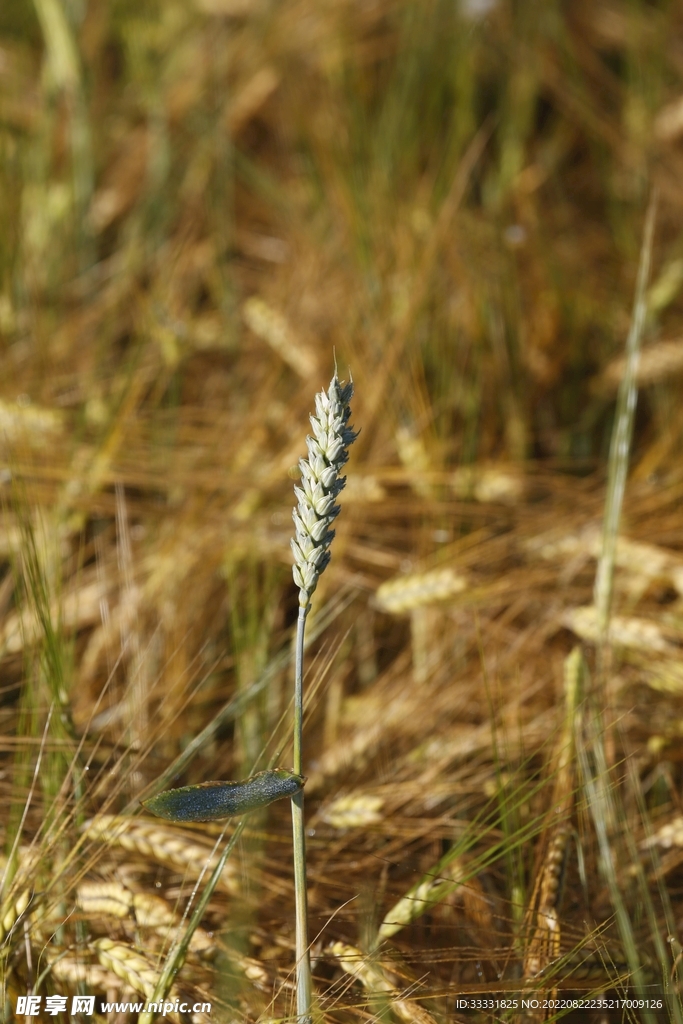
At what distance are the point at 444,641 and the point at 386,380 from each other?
374 mm

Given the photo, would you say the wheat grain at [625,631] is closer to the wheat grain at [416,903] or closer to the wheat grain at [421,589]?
the wheat grain at [421,589]

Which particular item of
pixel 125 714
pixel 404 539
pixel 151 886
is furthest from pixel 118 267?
pixel 151 886

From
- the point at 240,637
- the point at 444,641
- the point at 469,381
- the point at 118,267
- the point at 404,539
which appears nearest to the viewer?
the point at 240,637

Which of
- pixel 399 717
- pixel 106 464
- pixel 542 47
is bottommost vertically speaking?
pixel 399 717

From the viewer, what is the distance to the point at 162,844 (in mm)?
697

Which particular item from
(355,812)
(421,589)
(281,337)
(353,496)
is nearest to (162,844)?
(355,812)

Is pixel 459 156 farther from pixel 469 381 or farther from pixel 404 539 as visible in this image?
pixel 404 539

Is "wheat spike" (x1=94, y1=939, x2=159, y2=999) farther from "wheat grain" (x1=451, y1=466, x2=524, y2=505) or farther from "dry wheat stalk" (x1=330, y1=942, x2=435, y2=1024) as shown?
"wheat grain" (x1=451, y1=466, x2=524, y2=505)

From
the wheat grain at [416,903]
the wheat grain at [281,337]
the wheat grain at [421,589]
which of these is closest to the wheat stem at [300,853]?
the wheat grain at [416,903]

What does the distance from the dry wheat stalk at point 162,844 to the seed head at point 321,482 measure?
1.12 ft

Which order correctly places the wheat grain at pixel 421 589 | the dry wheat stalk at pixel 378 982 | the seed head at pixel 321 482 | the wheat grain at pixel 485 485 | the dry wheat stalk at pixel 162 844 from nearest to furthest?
the seed head at pixel 321 482, the dry wheat stalk at pixel 378 982, the dry wheat stalk at pixel 162 844, the wheat grain at pixel 421 589, the wheat grain at pixel 485 485

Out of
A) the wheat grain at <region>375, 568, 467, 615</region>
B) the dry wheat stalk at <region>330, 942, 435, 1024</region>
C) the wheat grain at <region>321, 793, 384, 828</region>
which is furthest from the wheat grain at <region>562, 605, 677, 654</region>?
the dry wheat stalk at <region>330, 942, 435, 1024</region>

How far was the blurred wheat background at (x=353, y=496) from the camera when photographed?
2.17 feet

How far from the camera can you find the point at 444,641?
0.98 meters
